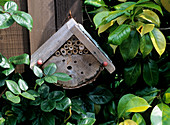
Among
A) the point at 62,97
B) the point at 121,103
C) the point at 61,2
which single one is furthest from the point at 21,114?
the point at 61,2

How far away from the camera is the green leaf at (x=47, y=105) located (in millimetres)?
888

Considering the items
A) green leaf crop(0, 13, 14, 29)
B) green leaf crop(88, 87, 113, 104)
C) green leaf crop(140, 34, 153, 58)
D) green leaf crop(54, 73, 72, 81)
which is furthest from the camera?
green leaf crop(88, 87, 113, 104)

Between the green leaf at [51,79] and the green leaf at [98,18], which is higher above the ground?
the green leaf at [98,18]

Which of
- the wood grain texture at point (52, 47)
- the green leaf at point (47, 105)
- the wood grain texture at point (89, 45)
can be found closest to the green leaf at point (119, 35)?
the wood grain texture at point (89, 45)

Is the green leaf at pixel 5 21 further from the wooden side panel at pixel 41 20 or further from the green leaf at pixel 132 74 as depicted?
the green leaf at pixel 132 74

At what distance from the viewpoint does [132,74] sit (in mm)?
1176

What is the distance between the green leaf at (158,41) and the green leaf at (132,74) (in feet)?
0.73

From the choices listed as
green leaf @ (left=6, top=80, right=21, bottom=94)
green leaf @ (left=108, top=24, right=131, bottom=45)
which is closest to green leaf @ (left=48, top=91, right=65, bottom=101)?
green leaf @ (left=6, top=80, right=21, bottom=94)

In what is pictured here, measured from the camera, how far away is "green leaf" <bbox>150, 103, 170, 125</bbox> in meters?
0.94

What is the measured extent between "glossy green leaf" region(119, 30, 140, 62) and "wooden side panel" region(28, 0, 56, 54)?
16.9 inches

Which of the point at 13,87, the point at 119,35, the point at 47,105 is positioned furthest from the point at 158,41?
the point at 13,87

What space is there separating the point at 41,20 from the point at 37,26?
0.04 metres

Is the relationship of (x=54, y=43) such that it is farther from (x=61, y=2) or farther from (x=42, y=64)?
(x=61, y=2)

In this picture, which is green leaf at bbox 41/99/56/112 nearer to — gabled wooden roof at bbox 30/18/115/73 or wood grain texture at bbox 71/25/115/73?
gabled wooden roof at bbox 30/18/115/73
